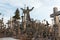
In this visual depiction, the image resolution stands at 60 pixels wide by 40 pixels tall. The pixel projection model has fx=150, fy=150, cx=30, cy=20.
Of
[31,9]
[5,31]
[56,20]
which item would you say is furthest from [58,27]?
[5,31]

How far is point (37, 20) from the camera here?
19.3 m

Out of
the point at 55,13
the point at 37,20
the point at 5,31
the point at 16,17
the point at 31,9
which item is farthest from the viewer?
the point at 16,17

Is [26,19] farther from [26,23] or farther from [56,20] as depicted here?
[56,20]

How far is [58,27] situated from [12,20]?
21025 millimetres

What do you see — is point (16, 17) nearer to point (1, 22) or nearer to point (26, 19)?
point (1, 22)

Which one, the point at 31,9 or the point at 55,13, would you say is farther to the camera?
the point at 31,9

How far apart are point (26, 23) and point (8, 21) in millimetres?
11132

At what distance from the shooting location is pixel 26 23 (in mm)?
Result: 17938

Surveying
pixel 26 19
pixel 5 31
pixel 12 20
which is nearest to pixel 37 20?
pixel 26 19

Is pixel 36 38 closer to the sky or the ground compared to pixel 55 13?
closer to the ground

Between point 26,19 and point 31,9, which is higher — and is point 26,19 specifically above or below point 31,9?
below

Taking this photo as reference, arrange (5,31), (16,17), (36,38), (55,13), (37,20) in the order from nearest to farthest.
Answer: (55,13), (36,38), (37,20), (5,31), (16,17)

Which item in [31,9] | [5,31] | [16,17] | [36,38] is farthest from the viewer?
[16,17]

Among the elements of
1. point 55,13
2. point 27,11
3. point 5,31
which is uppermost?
point 27,11
